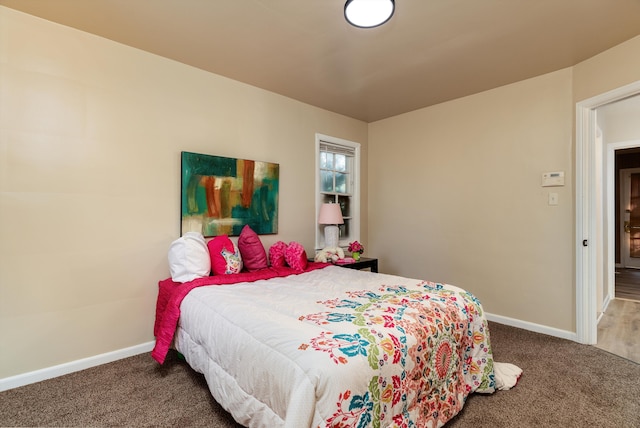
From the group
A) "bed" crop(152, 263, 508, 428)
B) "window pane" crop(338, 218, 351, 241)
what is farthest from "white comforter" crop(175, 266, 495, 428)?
"window pane" crop(338, 218, 351, 241)

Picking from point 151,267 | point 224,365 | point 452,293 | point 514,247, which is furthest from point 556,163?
point 151,267

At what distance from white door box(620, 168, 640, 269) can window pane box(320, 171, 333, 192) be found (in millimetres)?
6392

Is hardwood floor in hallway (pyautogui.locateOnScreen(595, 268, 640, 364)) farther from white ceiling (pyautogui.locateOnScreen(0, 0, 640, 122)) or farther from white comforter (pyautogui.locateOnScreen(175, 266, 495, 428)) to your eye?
white ceiling (pyautogui.locateOnScreen(0, 0, 640, 122))

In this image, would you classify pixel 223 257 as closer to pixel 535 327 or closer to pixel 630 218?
pixel 535 327

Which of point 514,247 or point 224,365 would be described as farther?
point 514,247

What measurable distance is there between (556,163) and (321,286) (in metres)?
2.56

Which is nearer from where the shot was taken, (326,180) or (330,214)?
(330,214)

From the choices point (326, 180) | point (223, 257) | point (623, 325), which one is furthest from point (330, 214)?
point (623, 325)

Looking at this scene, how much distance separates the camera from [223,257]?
2623 millimetres

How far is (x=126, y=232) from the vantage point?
8.13 feet

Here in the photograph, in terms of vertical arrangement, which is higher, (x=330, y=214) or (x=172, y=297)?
(x=330, y=214)

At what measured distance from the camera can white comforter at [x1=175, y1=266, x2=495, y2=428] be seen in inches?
45.7

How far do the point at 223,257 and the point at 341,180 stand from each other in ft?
7.36

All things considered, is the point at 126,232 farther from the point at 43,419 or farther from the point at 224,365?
the point at 224,365
